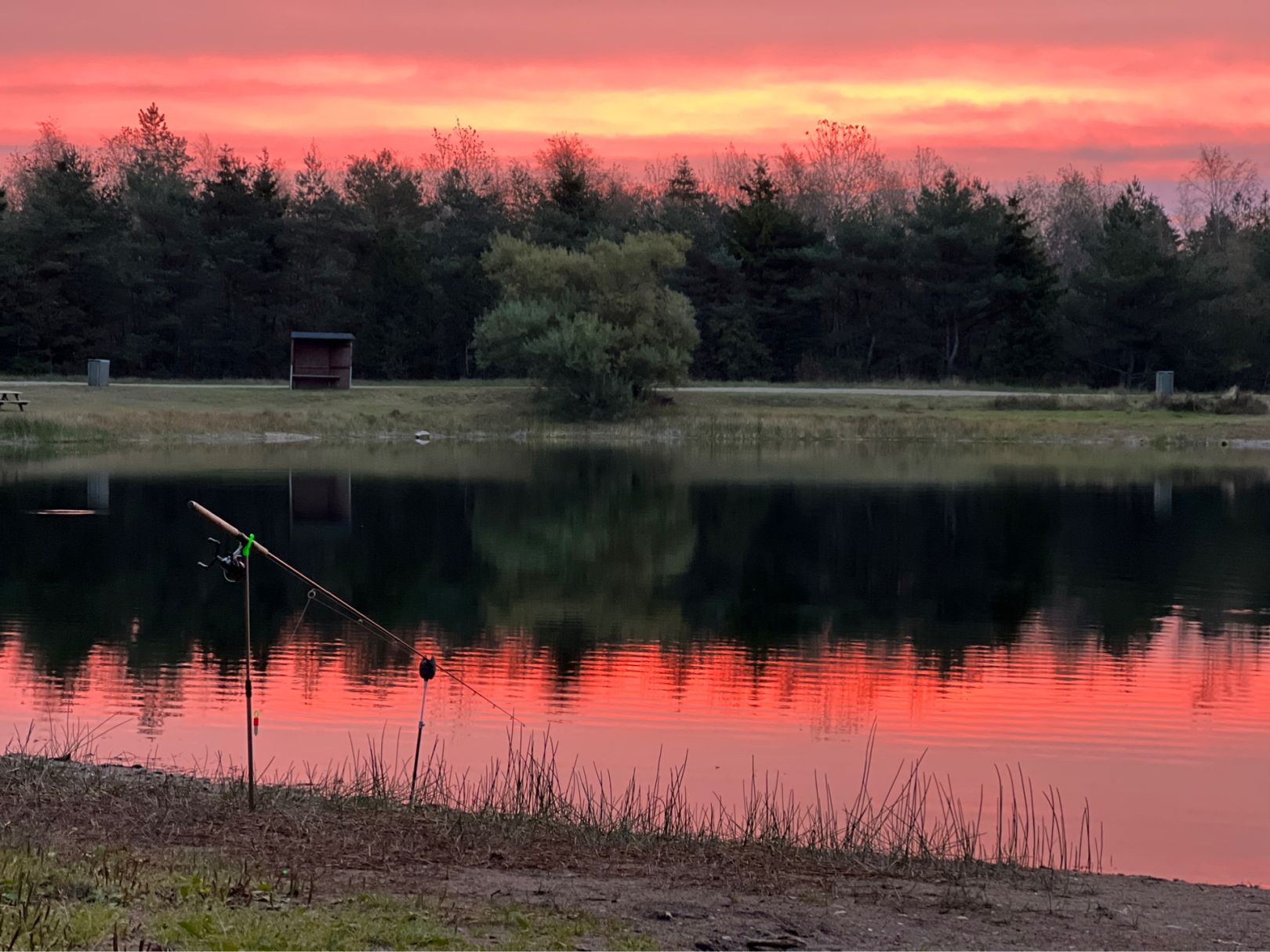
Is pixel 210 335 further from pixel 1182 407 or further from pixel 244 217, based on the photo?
pixel 1182 407

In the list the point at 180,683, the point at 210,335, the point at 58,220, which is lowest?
the point at 180,683

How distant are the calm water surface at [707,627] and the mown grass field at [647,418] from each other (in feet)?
32.6

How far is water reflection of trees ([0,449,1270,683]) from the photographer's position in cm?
2414

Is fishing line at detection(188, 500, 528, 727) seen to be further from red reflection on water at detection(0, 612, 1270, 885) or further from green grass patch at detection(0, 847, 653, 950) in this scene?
green grass patch at detection(0, 847, 653, 950)

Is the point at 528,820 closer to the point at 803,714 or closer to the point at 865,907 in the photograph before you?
the point at 865,907

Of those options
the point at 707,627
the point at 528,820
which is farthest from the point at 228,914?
the point at 707,627

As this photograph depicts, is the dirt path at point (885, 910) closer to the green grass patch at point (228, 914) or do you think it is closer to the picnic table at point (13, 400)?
the green grass patch at point (228, 914)

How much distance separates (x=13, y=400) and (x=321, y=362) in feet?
48.8

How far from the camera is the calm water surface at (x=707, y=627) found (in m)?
16.4

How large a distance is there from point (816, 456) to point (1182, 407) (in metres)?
17.6

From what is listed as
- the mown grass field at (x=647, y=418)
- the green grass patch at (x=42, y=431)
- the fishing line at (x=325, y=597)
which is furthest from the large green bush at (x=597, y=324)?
the fishing line at (x=325, y=597)

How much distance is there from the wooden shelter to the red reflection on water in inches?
1709

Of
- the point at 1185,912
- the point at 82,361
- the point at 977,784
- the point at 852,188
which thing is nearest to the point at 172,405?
the point at 82,361

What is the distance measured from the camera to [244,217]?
8094cm
